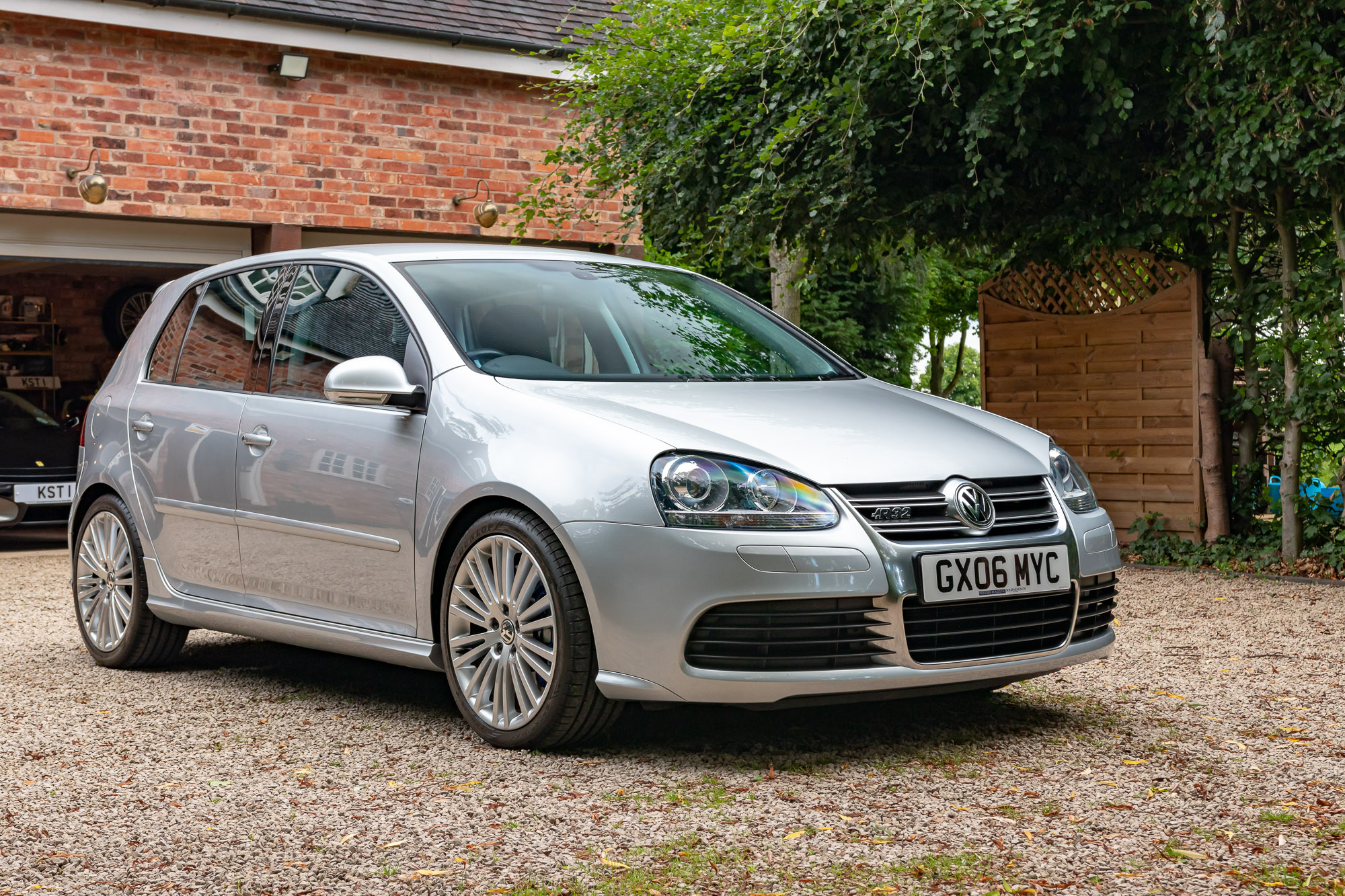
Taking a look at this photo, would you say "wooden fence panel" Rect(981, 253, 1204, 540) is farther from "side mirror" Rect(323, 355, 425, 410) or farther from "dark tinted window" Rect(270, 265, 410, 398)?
"side mirror" Rect(323, 355, 425, 410)

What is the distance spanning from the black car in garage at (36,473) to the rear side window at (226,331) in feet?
22.0

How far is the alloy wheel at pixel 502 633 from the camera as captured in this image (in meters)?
4.30

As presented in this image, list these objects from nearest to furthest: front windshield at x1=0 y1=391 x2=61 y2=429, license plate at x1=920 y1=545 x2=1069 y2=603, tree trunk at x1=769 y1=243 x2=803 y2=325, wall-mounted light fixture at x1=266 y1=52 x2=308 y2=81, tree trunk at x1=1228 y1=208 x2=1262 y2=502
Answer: license plate at x1=920 y1=545 x2=1069 y2=603 → tree trunk at x1=1228 y1=208 x2=1262 y2=502 → wall-mounted light fixture at x1=266 y1=52 x2=308 y2=81 → front windshield at x1=0 y1=391 x2=61 y2=429 → tree trunk at x1=769 y1=243 x2=803 y2=325

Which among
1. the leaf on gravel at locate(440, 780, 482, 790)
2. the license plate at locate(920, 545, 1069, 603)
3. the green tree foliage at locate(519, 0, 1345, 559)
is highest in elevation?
the green tree foliage at locate(519, 0, 1345, 559)

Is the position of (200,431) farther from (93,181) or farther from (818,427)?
(93,181)

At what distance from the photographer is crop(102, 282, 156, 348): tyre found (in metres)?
19.1

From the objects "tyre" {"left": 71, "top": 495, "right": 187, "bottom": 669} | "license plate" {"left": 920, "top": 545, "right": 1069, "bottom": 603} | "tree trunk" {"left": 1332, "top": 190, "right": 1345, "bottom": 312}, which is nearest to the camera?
"license plate" {"left": 920, "top": 545, "right": 1069, "bottom": 603}

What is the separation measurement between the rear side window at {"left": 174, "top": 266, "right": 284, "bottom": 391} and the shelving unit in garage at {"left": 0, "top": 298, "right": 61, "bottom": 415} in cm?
1398

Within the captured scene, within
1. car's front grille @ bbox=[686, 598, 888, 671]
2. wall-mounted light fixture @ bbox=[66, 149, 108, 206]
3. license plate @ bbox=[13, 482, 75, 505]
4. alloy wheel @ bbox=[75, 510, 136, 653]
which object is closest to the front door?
alloy wheel @ bbox=[75, 510, 136, 653]

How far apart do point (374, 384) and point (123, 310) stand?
51.8ft

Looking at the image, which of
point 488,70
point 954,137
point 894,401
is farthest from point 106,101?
point 894,401

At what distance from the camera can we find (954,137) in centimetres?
966

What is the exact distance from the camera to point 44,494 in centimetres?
1245

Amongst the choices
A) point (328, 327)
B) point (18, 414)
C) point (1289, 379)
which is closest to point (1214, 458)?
point (1289, 379)
